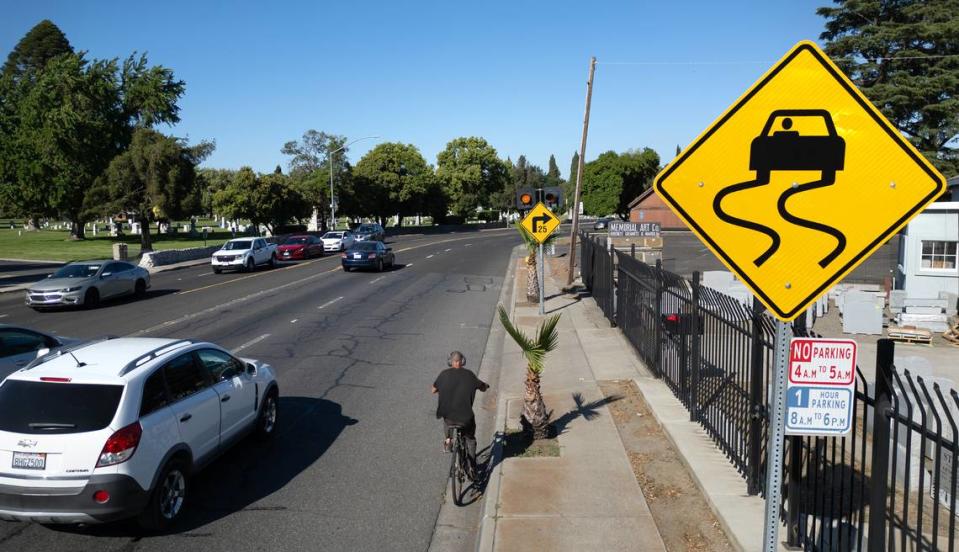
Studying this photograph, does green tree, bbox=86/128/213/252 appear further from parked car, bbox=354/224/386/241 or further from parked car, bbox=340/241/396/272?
parked car, bbox=340/241/396/272

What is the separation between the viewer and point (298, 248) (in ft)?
141

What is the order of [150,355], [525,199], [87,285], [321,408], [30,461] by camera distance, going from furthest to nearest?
[87,285]
[525,199]
[321,408]
[150,355]
[30,461]

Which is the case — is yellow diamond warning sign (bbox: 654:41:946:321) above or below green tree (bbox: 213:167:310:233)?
below

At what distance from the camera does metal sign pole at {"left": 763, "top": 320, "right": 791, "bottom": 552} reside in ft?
12.7

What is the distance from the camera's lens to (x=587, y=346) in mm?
16016

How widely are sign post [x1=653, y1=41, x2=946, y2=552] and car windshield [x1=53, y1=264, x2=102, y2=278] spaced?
2347cm

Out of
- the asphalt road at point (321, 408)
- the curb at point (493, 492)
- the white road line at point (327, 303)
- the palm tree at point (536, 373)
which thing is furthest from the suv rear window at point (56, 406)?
Result: the white road line at point (327, 303)

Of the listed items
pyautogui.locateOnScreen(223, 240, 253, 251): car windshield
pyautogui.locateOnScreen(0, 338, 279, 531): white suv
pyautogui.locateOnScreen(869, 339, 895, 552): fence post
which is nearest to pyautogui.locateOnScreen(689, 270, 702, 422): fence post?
pyautogui.locateOnScreen(869, 339, 895, 552): fence post

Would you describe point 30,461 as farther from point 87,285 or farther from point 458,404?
point 87,285

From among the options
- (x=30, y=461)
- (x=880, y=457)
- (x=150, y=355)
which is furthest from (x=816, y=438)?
(x=30, y=461)

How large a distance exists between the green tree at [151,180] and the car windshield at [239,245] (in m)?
16.7

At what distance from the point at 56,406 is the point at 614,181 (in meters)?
101

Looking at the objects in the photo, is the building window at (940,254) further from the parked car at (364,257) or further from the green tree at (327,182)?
the green tree at (327,182)

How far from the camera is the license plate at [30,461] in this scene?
6.33 meters
